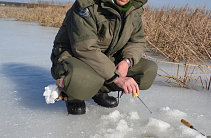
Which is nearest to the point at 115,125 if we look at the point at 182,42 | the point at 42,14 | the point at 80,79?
the point at 80,79

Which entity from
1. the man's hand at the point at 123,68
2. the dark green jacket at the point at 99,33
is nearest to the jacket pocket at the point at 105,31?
the dark green jacket at the point at 99,33

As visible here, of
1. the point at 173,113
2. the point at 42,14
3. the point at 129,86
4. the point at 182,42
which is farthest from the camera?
the point at 42,14

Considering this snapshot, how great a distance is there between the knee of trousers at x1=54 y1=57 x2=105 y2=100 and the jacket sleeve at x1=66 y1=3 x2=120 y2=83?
4 centimetres

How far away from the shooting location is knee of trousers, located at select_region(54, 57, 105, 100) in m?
1.41

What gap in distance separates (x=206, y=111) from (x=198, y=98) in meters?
0.31

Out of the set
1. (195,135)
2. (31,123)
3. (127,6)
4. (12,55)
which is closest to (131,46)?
(127,6)

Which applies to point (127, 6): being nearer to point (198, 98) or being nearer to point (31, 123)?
point (31, 123)

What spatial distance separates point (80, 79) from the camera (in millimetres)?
1418

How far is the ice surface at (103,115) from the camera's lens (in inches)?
54.7

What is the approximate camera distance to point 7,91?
6.66 feet

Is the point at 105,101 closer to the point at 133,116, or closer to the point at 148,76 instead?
the point at 133,116

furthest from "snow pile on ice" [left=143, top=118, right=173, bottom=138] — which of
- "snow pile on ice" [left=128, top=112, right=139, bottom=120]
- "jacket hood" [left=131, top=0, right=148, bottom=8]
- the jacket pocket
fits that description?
"jacket hood" [left=131, top=0, right=148, bottom=8]

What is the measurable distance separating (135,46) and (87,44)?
0.46 m

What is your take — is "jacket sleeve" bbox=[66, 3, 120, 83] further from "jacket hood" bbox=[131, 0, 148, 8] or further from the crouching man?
"jacket hood" bbox=[131, 0, 148, 8]
